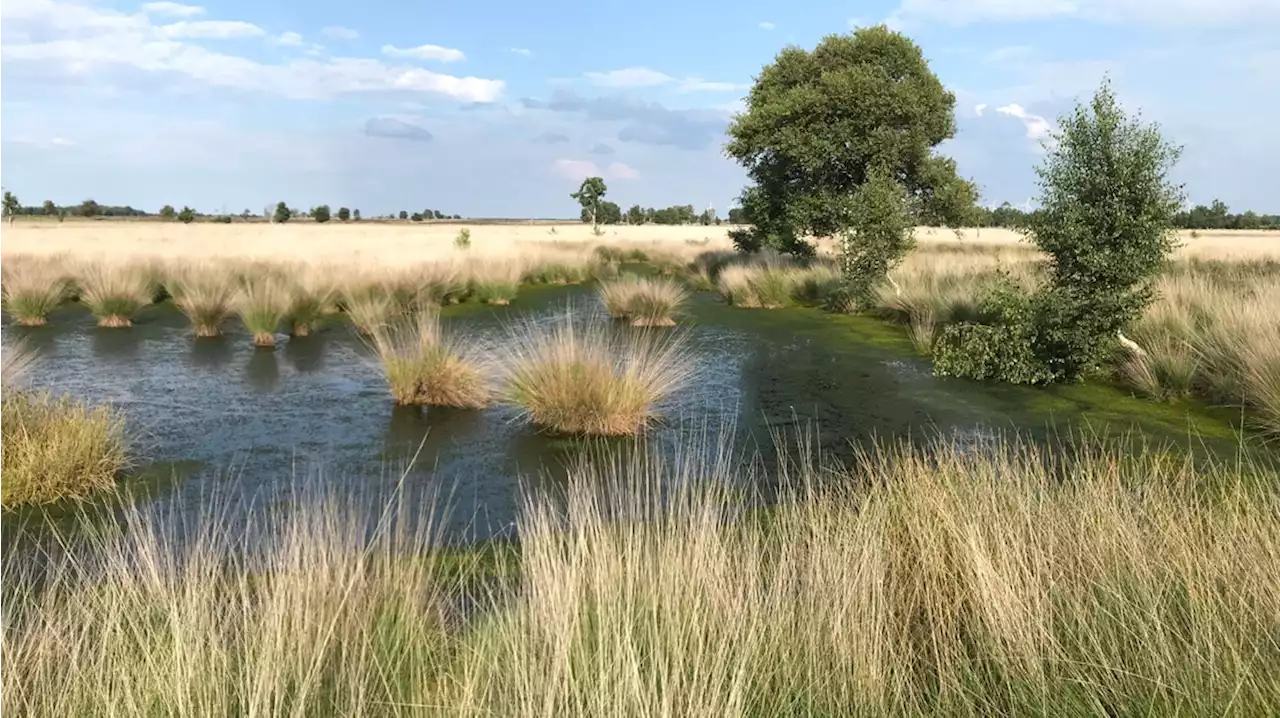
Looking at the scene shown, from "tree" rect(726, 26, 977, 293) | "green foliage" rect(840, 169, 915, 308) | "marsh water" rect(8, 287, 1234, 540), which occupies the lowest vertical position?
"marsh water" rect(8, 287, 1234, 540)

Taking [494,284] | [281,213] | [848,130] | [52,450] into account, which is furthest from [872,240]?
[281,213]

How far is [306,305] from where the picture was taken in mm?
14953

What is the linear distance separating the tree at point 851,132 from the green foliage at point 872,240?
0.07 m

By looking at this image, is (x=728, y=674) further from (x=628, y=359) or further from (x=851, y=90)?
(x=851, y=90)

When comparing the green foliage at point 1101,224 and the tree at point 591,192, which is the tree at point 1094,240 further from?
the tree at point 591,192

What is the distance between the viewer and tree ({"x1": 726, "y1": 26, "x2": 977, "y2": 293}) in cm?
1898

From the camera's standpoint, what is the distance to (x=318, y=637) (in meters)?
2.93

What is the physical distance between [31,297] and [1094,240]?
1719 cm

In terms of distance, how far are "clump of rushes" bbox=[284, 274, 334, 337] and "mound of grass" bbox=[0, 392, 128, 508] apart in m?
8.12

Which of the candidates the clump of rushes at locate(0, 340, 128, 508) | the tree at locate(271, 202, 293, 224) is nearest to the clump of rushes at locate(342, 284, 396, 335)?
the clump of rushes at locate(0, 340, 128, 508)

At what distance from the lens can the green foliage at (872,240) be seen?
57.4 ft

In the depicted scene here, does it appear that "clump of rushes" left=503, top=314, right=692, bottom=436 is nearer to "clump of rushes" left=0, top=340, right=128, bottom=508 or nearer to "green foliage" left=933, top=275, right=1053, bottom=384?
"clump of rushes" left=0, top=340, right=128, bottom=508

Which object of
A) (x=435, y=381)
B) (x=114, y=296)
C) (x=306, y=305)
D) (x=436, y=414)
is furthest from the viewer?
(x=114, y=296)

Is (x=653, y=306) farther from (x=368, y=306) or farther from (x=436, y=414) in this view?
(x=436, y=414)
